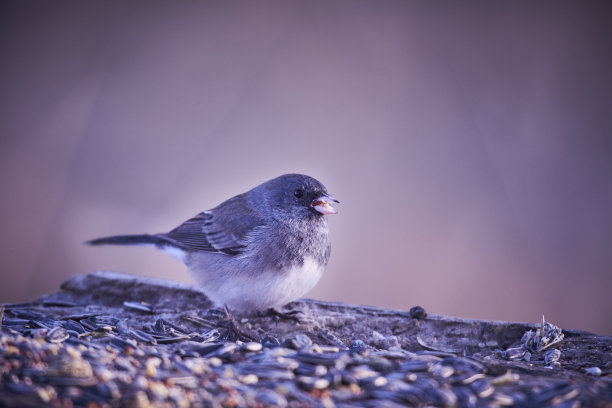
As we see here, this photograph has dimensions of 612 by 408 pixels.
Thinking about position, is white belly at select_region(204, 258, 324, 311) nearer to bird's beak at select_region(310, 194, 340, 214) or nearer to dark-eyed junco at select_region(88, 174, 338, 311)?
dark-eyed junco at select_region(88, 174, 338, 311)

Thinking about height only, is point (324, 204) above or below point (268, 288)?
above

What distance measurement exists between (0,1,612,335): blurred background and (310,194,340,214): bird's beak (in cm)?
153

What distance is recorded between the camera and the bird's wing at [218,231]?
116 inches

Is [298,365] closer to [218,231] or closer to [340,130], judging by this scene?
[218,231]

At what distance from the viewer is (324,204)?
2.91m

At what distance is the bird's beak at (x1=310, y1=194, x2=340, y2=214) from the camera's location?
2.86 meters

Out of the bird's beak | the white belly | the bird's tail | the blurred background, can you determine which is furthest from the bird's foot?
the blurred background

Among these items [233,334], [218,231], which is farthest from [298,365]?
[218,231]

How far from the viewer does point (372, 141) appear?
4480 mm

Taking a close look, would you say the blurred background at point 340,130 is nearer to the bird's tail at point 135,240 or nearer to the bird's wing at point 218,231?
the bird's tail at point 135,240

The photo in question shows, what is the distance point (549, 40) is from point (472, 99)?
0.82 m

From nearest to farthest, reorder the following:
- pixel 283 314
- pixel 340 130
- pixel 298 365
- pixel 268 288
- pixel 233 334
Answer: pixel 298 365
pixel 233 334
pixel 268 288
pixel 283 314
pixel 340 130

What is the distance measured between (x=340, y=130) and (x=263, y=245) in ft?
6.60

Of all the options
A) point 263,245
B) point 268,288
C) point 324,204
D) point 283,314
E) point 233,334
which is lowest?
point 233,334
